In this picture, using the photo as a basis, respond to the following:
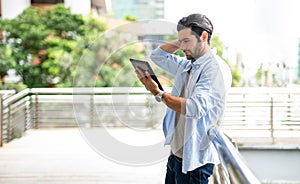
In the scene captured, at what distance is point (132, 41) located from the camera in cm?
122

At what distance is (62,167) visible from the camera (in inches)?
123

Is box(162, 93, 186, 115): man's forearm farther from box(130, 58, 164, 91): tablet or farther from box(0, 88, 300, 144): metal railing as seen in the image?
box(0, 88, 300, 144): metal railing

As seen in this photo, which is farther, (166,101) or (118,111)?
(118,111)

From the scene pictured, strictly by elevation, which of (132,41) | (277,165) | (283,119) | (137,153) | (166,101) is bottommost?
(277,165)

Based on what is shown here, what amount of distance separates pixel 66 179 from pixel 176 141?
1.74 meters

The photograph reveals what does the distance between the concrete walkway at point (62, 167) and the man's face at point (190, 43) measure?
169 centimetres

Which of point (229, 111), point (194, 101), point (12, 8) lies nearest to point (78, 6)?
point (12, 8)

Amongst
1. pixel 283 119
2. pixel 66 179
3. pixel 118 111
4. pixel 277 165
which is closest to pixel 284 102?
pixel 283 119

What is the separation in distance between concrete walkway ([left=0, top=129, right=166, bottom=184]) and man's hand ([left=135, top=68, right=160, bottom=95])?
1.68 meters

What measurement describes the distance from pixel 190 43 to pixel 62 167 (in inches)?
87.5

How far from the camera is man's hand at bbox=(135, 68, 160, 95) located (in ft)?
3.52

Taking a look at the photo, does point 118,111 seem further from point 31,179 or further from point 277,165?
point 277,165

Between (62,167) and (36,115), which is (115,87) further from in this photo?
(36,115)

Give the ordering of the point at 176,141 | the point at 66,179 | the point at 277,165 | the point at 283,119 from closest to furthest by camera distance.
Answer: the point at 176,141, the point at 66,179, the point at 277,165, the point at 283,119
